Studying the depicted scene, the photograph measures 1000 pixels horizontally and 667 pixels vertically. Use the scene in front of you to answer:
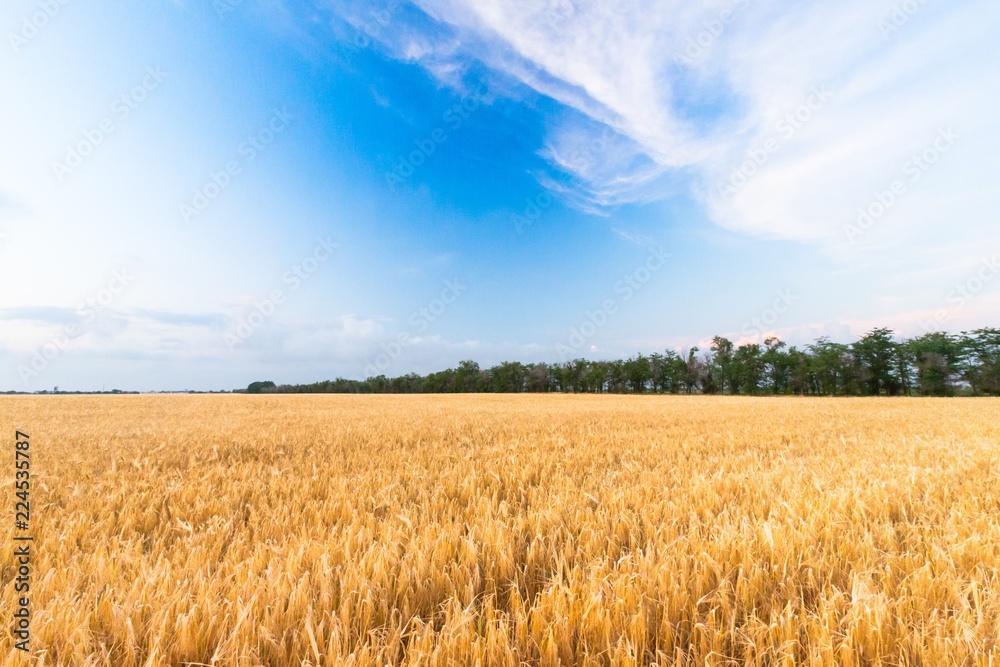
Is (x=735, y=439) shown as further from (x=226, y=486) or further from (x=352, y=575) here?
(x=226, y=486)

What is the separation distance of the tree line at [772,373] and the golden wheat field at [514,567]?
87880 millimetres

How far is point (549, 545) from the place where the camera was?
8.70 feet

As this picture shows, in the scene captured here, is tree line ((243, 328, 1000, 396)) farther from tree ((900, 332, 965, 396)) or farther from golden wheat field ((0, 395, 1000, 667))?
golden wheat field ((0, 395, 1000, 667))

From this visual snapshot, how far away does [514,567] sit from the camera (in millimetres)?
2396

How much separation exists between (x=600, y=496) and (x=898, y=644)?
8.04 ft

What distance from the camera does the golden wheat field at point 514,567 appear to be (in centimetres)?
159

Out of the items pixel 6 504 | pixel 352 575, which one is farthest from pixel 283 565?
pixel 6 504

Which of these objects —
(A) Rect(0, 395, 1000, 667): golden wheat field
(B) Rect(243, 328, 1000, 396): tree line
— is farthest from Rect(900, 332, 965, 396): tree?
(A) Rect(0, 395, 1000, 667): golden wheat field

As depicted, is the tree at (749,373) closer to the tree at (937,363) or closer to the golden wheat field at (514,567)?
the tree at (937,363)

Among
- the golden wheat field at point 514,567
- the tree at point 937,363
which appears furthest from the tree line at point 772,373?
the golden wheat field at point 514,567

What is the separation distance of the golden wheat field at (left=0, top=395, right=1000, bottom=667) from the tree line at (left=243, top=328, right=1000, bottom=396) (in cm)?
8788

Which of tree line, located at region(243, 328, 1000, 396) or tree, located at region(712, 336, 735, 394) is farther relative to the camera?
tree, located at region(712, 336, 735, 394)

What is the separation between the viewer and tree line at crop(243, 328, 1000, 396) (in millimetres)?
63312

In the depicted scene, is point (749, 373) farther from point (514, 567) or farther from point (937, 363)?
point (514, 567)
